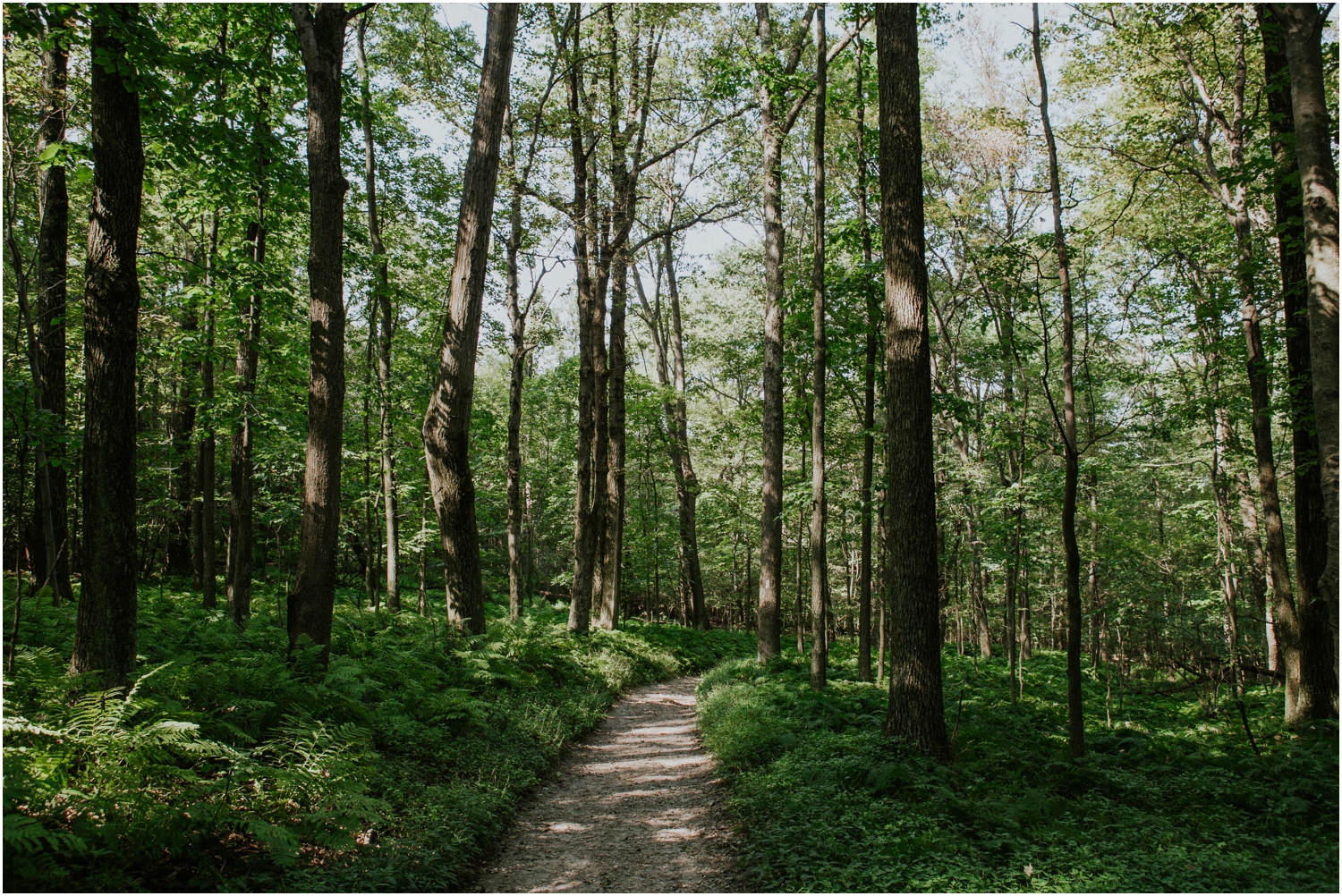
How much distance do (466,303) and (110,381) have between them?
470 cm

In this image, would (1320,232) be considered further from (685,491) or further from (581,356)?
(685,491)

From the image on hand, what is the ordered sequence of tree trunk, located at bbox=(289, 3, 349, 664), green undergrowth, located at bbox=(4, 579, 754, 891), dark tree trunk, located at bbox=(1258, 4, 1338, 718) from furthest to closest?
dark tree trunk, located at bbox=(1258, 4, 1338, 718) → tree trunk, located at bbox=(289, 3, 349, 664) → green undergrowth, located at bbox=(4, 579, 754, 891)

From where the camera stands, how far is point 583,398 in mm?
15250

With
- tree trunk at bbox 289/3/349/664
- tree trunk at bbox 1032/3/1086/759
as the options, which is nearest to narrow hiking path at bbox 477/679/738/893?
tree trunk at bbox 289/3/349/664

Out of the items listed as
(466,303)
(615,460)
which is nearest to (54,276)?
(466,303)

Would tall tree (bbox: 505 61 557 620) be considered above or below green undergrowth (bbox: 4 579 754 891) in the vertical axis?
above

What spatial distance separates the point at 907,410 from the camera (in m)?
6.62

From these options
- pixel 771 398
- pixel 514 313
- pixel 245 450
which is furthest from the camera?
pixel 514 313

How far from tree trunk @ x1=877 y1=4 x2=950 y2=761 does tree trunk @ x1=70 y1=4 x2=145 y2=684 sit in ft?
21.4

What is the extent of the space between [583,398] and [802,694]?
8554 millimetres

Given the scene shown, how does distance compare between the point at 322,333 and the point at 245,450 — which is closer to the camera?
the point at 322,333

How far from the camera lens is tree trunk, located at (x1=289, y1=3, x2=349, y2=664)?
717 centimetres

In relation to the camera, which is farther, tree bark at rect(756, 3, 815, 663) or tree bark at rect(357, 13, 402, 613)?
tree bark at rect(357, 13, 402, 613)

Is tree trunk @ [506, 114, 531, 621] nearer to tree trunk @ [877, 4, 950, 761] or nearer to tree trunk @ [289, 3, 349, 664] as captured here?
tree trunk @ [289, 3, 349, 664]
